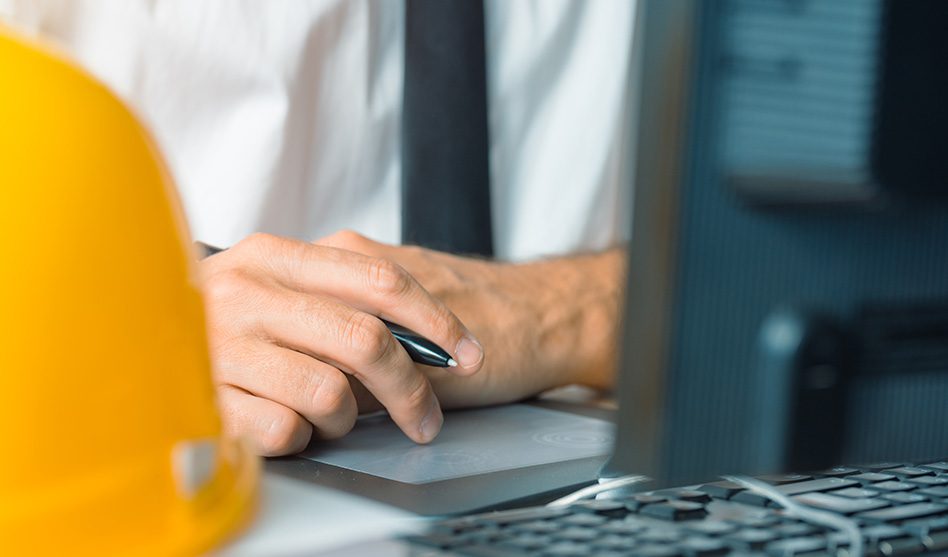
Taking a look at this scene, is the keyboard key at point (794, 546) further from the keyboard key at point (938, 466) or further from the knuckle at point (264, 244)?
the knuckle at point (264, 244)

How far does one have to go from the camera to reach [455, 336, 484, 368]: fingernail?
2.05 feet

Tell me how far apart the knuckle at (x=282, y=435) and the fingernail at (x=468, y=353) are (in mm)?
99

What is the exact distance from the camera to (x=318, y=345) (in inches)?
23.9

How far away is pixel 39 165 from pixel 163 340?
7 cm

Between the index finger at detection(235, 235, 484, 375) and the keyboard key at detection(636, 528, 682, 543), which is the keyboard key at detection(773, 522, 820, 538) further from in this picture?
the index finger at detection(235, 235, 484, 375)

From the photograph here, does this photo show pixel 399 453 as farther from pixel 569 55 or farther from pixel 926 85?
pixel 569 55

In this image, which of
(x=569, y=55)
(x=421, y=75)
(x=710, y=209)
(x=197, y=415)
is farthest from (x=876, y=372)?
(x=569, y=55)

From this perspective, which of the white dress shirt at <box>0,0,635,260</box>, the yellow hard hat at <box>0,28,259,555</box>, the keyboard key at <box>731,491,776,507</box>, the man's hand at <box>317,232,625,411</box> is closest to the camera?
the yellow hard hat at <box>0,28,259,555</box>

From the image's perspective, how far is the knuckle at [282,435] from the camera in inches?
22.8

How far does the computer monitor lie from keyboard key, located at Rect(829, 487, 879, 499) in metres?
0.09

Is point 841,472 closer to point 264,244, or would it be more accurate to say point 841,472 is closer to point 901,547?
point 901,547

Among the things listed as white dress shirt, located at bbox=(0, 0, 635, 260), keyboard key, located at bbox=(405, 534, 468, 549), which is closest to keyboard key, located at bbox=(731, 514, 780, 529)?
keyboard key, located at bbox=(405, 534, 468, 549)

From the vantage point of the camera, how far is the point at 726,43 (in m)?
0.32

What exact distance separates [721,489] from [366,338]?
0.23 m
